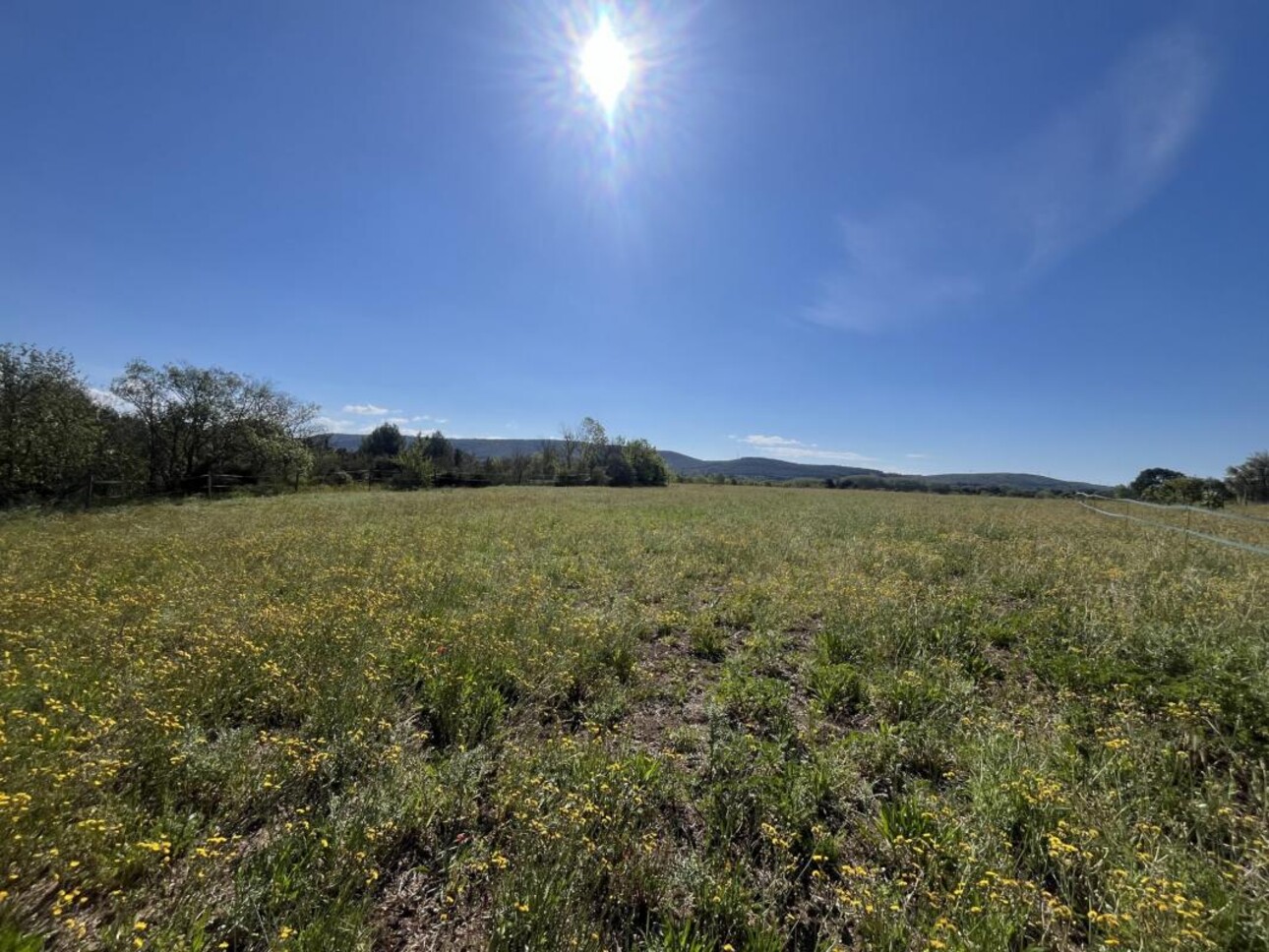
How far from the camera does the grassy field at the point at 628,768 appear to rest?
2219 millimetres

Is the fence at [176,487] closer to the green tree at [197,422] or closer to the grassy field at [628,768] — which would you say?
the green tree at [197,422]

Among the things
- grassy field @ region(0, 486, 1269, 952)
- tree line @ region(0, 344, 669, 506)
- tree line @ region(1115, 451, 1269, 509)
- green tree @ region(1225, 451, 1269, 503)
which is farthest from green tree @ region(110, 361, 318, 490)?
green tree @ region(1225, 451, 1269, 503)

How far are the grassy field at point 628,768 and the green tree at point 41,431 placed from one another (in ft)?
77.5

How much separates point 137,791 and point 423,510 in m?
18.2

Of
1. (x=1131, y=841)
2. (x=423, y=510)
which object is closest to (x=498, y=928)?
(x=1131, y=841)

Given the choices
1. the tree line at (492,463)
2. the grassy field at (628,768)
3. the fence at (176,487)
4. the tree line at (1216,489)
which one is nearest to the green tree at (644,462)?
the tree line at (492,463)

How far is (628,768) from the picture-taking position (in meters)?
3.31

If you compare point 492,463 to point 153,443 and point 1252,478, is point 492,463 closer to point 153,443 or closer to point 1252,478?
point 153,443

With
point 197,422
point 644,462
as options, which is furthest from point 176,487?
point 644,462

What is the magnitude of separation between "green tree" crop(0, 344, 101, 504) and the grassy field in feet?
77.5

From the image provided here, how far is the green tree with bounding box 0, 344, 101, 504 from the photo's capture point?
21.1 meters

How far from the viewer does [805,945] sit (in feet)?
7.69

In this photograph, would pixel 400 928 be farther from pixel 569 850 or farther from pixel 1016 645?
pixel 1016 645

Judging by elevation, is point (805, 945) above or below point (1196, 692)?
below
